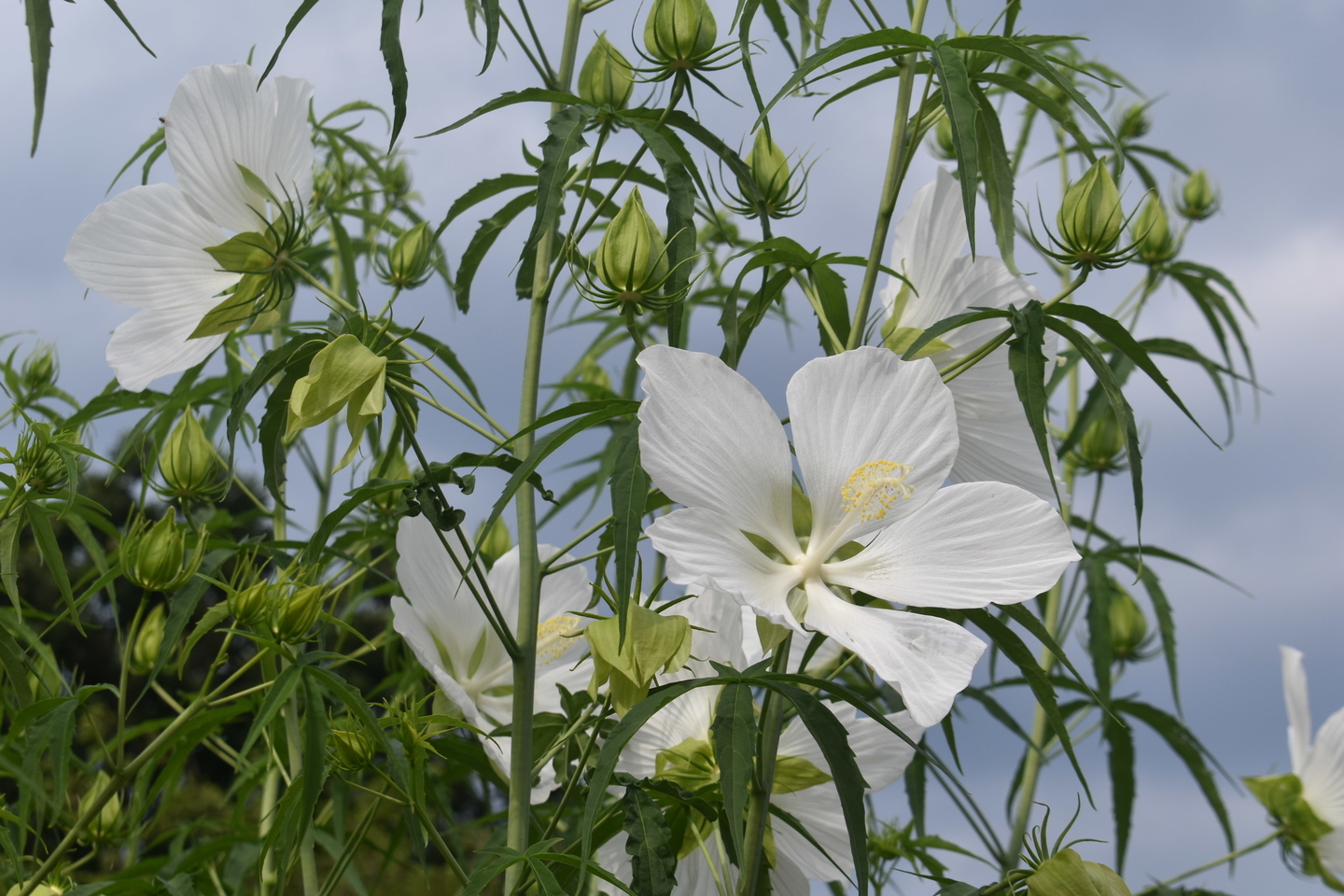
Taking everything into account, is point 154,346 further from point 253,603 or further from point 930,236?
point 930,236

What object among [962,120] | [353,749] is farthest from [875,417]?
[353,749]

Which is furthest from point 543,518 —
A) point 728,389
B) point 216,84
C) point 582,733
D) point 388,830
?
point 388,830

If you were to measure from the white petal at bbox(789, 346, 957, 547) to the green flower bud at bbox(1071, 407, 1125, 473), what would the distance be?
2.95ft

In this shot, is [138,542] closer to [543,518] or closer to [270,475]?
[270,475]

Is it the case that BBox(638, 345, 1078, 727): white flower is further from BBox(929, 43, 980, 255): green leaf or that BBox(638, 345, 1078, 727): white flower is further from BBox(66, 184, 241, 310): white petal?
BBox(66, 184, 241, 310): white petal

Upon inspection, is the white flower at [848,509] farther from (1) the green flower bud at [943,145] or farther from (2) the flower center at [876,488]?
(1) the green flower bud at [943,145]

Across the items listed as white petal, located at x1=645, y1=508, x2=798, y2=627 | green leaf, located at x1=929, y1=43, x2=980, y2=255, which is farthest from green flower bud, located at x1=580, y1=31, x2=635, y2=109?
white petal, located at x1=645, y1=508, x2=798, y2=627

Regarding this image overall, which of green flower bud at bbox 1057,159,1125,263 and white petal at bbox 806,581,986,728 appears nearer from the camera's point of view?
white petal at bbox 806,581,986,728

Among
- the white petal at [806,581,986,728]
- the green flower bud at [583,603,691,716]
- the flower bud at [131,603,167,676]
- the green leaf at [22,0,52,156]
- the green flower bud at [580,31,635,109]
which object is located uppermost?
the green flower bud at [580,31,635,109]

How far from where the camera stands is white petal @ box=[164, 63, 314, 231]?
85 cm

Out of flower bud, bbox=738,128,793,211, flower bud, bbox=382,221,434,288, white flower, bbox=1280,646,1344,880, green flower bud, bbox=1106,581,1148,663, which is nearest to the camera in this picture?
flower bud, bbox=738,128,793,211

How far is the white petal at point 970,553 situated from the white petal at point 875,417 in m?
0.02

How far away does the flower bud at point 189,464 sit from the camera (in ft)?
3.48

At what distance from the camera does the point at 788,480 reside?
68 centimetres
